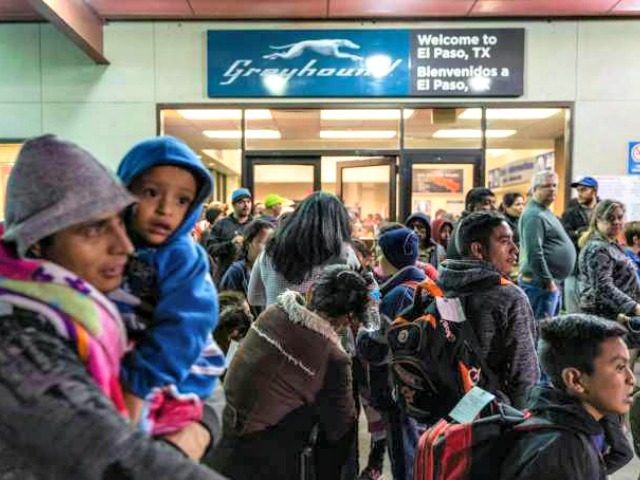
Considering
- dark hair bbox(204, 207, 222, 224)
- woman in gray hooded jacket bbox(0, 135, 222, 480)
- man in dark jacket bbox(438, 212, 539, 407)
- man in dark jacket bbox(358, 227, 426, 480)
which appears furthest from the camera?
dark hair bbox(204, 207, 222, 224)

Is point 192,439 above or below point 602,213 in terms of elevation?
below

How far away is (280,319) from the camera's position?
2.20 meters

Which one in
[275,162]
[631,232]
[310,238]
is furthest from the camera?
[275,162]

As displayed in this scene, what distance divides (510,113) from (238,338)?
6453 millimetres

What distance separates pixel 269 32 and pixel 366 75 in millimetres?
1458

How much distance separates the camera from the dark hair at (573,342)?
1.94 m

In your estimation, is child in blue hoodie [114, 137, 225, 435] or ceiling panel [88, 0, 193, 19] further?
ceiling panel [88, 0, 193, 19]

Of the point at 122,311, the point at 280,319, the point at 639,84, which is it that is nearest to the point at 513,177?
the point at 639,84

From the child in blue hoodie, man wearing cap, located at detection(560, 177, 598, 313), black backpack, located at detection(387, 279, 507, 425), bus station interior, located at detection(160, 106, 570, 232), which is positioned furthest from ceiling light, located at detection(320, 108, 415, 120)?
the child in blue hoodie

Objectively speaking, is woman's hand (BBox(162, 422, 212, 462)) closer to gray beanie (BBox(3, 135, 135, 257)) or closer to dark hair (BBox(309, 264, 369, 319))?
gray beanie (BBox(3, 135, 135, 257))

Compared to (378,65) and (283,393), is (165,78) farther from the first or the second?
(283,393)

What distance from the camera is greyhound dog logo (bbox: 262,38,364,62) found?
7.86 m

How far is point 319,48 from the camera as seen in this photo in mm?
7879

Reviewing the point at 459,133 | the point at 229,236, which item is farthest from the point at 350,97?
the point at 229,236
